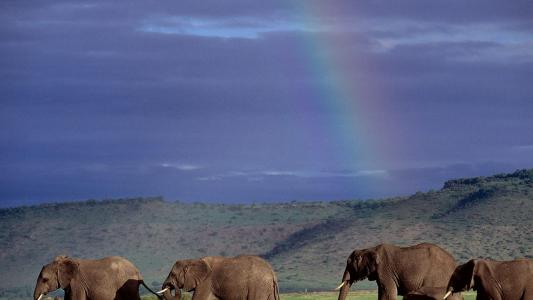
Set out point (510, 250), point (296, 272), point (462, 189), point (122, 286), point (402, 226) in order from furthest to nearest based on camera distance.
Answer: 1. point (462, 189)
2. point (402, 226)
3. point (296, 272)
4. point (510, 250)
5. point (122, 286)

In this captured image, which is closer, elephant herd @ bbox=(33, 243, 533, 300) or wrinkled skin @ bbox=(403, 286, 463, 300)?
elephant herd @ bbox=(33, 243, 533, 300)

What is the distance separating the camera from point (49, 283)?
42.7 meters

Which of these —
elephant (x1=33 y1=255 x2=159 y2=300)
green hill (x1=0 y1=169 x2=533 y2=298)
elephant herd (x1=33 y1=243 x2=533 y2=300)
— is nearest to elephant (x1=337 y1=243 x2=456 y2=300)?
elephant herd (x1=33 y1=243 x2=533 y2=300)

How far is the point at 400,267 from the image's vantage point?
41.4 m

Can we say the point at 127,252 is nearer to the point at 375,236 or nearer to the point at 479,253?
the point at 375,236

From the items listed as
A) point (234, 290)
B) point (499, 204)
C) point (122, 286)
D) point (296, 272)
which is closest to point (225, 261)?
point (234, 290)

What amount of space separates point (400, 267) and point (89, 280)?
10.0 meters

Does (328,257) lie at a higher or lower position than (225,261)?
lower

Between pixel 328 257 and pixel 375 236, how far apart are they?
8.65 metres

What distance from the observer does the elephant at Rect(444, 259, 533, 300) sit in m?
37.4

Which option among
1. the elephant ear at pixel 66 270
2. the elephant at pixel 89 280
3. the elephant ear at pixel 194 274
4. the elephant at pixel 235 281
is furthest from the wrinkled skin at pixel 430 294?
the elephant ear at pixel 66 270

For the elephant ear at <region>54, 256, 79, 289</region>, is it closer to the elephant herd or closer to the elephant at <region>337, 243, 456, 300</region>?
the elephant herd

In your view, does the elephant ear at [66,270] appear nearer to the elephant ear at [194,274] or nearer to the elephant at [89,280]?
the elephant at [89,280]

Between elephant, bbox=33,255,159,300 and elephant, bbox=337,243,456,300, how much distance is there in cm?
707
